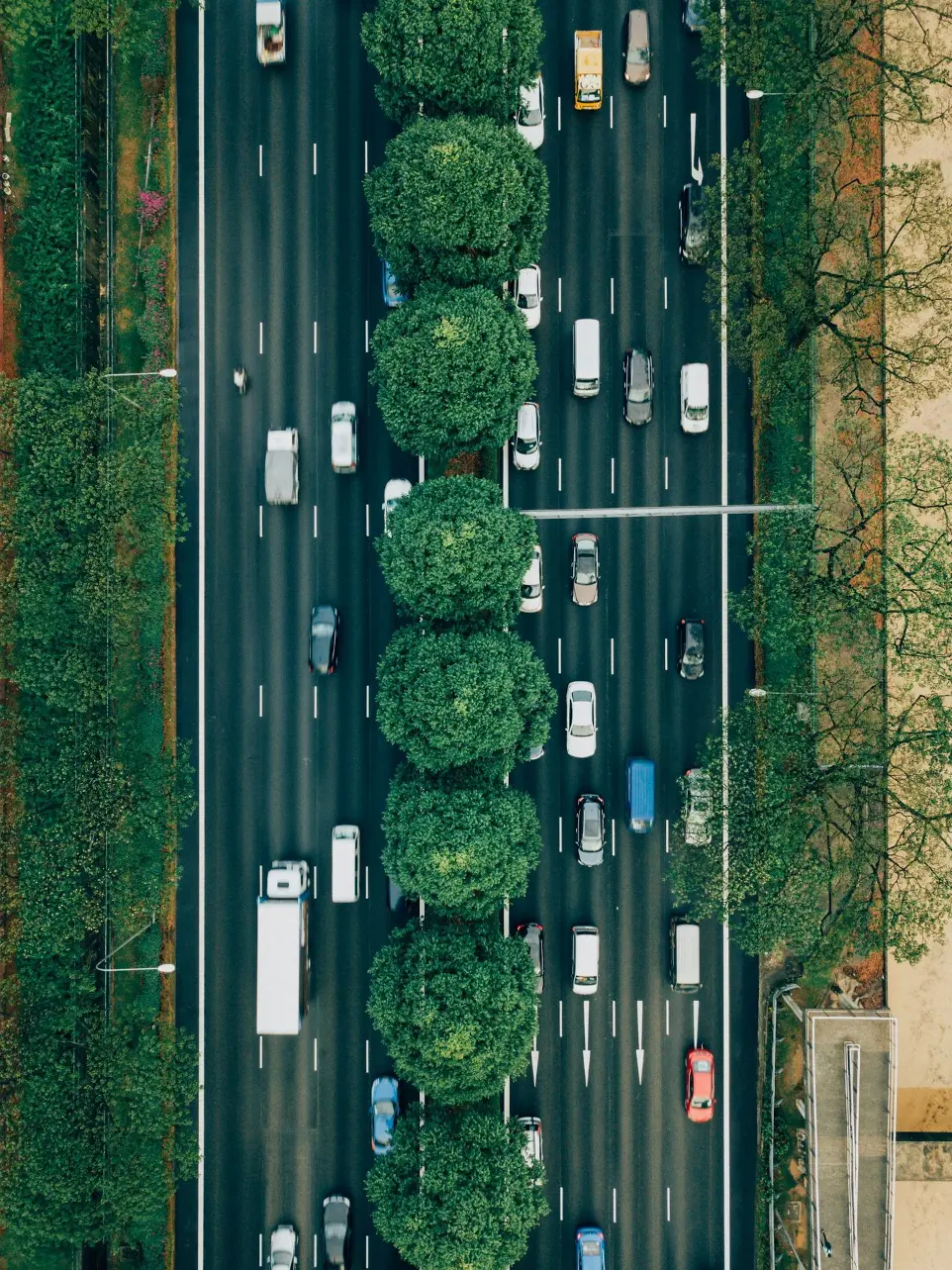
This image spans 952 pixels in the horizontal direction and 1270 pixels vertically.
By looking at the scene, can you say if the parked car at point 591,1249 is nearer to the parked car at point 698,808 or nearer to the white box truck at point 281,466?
the parked car at point 698,808

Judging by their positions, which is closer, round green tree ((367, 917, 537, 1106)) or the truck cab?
round green tree ((367, 917, 537, 1106))

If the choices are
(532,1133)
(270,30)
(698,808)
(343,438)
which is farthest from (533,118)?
(532,1133)

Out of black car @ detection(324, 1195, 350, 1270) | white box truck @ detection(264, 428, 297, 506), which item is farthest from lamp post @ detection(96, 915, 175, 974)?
white box truck @ detection(264, 428, 297, 506)

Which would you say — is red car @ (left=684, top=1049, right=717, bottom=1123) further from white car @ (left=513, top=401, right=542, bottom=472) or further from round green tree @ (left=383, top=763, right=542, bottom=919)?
white car @ (left=513, top=401, right=542, bottom=472)

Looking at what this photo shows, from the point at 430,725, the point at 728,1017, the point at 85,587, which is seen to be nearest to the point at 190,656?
Answer: the point at 85,587

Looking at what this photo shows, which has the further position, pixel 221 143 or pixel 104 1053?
pixel 221 143

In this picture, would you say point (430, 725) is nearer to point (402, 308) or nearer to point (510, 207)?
point (402, 308)
